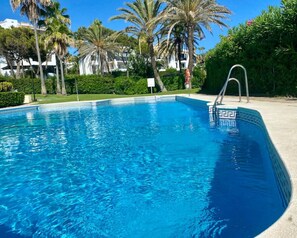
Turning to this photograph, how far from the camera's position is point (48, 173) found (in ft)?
20.2

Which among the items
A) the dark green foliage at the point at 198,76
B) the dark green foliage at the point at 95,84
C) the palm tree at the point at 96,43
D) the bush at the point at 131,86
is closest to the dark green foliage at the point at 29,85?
the dark green foliage at the point at 95,84

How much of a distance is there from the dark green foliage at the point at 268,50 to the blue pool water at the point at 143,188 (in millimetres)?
5229

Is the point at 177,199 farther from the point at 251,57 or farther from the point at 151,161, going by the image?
the point at 251,57

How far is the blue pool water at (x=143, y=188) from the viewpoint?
3.62 m

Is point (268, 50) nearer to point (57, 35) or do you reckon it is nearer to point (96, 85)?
point (57, 35)

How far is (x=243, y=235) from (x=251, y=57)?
13.4m

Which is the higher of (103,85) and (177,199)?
(103,85)

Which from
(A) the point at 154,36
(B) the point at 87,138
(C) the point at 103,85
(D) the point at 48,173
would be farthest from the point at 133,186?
(C) the point at 103,85

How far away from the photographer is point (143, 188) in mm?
4887

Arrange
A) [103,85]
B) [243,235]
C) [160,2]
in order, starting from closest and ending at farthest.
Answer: [243,235] < [160,2] < [103,85]

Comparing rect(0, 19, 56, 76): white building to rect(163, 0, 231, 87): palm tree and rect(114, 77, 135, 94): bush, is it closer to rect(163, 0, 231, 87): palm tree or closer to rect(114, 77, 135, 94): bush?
rect(114, 77, 135, 94): bush

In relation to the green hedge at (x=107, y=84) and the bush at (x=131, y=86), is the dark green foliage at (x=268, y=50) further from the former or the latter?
the green hedge at (x=107, y=84)

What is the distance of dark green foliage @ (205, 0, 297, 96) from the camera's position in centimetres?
1185

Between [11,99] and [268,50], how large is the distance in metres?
19.1
